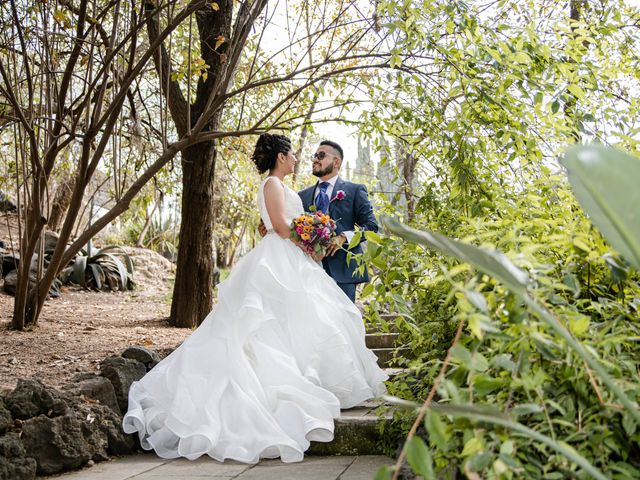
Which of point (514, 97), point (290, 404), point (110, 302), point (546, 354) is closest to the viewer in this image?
point (546, 354)

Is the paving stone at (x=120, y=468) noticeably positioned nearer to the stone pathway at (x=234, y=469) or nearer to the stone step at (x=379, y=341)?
the stone pathway at (x=234, y=469)

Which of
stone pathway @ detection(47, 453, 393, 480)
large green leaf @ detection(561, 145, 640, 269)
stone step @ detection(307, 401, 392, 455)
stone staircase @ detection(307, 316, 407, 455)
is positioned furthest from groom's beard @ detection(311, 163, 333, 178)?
large green leaf @ detection(561, 145, 640, 269)

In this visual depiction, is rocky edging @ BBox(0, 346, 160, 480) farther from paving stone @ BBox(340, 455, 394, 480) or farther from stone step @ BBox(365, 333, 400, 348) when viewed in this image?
stone step @ BBox(365, 333, 400, 348)

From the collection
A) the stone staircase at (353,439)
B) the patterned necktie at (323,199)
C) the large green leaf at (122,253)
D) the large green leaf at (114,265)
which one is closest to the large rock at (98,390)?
the stone staircase at (353,439)

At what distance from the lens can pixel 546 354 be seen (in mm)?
1725

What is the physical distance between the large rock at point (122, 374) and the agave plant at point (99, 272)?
6852mm

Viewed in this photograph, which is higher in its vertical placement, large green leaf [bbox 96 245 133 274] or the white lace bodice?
the white lace bodice

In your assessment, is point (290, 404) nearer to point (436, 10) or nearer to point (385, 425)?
point (385, 425)

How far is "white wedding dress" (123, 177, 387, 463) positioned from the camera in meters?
4.01

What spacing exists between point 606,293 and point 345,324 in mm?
2511

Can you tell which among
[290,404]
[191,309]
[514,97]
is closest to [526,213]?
[514,97]

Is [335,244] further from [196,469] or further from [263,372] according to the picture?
[196,469]

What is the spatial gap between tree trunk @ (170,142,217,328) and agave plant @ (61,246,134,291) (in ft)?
Answer: 12.4

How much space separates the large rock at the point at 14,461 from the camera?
3.33m
